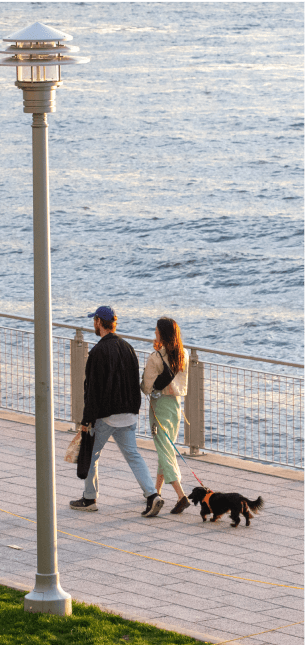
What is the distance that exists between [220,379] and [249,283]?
37.3m

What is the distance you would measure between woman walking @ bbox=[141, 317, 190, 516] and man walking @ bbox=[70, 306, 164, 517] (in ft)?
0.59

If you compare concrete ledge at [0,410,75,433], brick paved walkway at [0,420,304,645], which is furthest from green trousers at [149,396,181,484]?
concrete ledge at [0,410,75,433]

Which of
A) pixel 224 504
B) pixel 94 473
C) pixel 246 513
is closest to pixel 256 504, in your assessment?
pixel 246 513

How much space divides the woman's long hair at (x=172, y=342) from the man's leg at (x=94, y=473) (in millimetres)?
761

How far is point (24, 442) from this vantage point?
1203 centimetres

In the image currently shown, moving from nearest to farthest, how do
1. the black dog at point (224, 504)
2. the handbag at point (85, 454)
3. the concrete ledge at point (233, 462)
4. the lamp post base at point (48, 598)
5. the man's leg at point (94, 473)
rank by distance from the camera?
1. the lamp post base at point (48, 598)
2. the black dog at point (224, 504)
3. the handbag at point (85, 454)
4. the man's leg at point (94, 473)
5. the concrete ledge at point (233, 462)

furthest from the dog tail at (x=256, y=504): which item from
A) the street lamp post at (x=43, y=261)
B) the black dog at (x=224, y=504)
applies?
the street lamp post at (x=43, y=261)

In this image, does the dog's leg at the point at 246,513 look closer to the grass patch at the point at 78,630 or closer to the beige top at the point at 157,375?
the beige top at the point at 157,375

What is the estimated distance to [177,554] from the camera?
867 cm

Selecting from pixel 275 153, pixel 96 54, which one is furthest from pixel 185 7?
pixel 275 153

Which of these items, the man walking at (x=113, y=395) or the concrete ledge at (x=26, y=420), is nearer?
the man walking at (x=113, y=395)

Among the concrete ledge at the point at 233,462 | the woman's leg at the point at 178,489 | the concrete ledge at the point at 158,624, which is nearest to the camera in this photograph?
the concrete ledge at the point at 158,624

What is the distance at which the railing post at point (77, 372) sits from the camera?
12102mm

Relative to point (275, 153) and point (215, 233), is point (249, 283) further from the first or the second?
point (275, 153)
